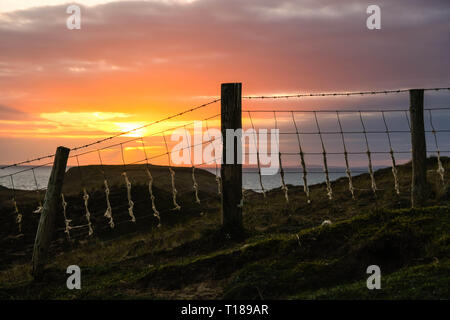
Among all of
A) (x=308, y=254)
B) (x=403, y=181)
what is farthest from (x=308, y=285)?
(x=403, y=181)

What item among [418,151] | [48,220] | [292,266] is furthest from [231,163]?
[418,151]

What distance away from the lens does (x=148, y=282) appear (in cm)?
880

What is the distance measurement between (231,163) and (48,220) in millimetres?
4305

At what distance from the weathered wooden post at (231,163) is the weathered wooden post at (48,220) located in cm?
371

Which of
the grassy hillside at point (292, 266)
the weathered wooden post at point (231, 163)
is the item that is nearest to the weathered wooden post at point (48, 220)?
the grassy hillside at point (292, 266)

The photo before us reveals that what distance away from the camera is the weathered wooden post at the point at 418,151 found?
11.4 m

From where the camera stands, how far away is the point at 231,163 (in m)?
10.9

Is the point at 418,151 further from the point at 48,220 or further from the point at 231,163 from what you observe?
the point at 48,220

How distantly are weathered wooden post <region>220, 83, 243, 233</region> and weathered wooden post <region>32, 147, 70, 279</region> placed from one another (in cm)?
371

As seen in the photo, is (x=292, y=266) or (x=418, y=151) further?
Answer: (x=418, y=151)

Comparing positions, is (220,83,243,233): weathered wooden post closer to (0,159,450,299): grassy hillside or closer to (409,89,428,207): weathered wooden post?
(0,159,450,299): grassy hillside

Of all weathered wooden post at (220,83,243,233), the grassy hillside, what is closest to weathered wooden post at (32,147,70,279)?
the grassy hillside

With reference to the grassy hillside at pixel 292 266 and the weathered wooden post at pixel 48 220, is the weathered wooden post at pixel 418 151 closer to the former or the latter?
the grassy hillside at pixel 292 266
